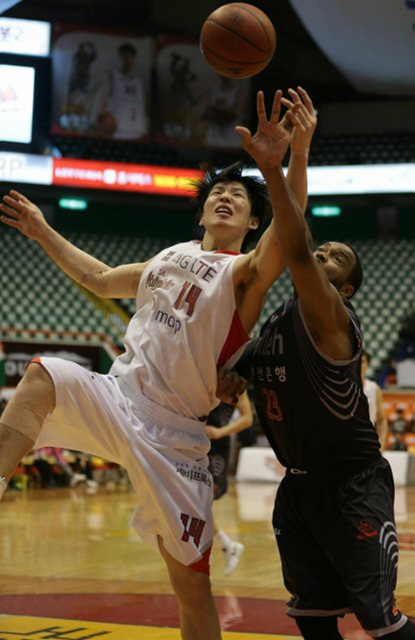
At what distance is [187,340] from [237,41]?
123 cm

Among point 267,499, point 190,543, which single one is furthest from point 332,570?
point 267,499

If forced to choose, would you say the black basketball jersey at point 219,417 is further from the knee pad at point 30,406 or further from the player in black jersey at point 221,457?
the knee pad at point 30,406

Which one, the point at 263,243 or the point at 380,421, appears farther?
the point at 380,421

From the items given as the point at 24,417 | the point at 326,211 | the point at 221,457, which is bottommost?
the point at 221,457

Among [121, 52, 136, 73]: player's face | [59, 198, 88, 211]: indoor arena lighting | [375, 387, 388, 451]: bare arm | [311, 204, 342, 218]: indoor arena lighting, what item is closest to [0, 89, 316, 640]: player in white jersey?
[375, 387, 388, 451]: bare arm

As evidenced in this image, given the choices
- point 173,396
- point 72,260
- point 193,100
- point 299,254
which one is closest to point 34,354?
point 193,100

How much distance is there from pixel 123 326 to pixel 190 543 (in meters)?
15.2

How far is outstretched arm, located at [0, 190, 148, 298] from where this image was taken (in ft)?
13.0

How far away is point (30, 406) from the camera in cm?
323

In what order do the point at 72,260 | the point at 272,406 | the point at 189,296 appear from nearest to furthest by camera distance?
the point at 272,406, the point at 189,296, the point at 72,260

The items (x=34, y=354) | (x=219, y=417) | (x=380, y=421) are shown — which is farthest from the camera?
(x=34, y=354)

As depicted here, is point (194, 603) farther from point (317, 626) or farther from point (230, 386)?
point (230, 386)

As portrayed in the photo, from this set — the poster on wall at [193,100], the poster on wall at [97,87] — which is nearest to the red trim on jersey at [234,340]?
the poster on wall at [97,87]

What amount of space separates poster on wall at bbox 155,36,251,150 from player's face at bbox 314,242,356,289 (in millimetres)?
16775
